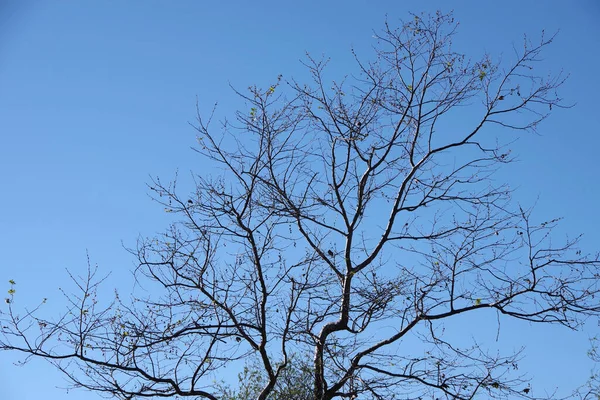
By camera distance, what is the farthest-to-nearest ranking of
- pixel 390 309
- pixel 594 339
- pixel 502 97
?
pixel 594 339
pixel 502 97
pixel 390 309

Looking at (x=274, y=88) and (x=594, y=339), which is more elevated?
(x=274, y=88)

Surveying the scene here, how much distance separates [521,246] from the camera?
Answer: 771 cm

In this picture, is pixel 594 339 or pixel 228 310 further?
pixel 594 339

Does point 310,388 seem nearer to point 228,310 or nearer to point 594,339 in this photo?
point 228,310

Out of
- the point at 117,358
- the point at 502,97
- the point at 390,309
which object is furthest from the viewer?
the point at 502,97

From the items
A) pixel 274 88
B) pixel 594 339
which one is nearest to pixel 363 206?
pixel 274 88

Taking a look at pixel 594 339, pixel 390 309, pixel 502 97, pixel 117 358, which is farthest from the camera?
pixel 594 339

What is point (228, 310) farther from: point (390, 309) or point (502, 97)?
point (502, 97)

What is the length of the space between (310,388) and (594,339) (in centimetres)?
535

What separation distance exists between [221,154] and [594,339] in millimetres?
6525

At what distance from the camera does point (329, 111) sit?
8477 millimetres

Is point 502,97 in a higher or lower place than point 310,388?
higher

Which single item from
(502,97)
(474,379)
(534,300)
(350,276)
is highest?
(502,97)

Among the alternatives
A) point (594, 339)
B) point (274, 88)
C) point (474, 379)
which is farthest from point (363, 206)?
point (594, 339)
